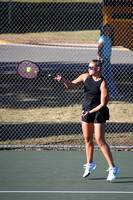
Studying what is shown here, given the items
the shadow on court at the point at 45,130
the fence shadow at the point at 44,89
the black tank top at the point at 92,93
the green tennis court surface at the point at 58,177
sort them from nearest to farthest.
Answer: the green tennis court surface at the point at 58,177 < the black tank top at the point at 92,93 < the shadow on court at the point at 45,130 < the fence shadow at the point at 44,89

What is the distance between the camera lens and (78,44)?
91.9 ft

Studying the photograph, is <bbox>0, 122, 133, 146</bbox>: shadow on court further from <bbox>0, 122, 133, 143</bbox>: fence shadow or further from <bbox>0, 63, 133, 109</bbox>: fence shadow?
<bbox>0, 63, 133, 109</bbox>: fence shadow

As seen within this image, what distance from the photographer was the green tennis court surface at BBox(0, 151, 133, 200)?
6602 millimetres

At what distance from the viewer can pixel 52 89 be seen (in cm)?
1498

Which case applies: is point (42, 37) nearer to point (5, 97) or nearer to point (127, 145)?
point (5, 97)

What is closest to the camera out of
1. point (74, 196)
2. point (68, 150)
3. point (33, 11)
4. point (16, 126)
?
point (74, 196)

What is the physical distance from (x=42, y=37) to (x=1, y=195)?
2504cm

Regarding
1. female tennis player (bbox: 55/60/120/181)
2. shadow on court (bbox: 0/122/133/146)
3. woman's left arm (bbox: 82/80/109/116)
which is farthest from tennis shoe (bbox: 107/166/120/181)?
shadow on court (bbox: 0/122/133/146)

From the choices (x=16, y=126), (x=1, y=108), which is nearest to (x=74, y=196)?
(x=16, y=126)

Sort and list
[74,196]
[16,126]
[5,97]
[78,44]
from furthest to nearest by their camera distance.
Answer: [78,44]
[5,97]
[16,126]
[74,196]

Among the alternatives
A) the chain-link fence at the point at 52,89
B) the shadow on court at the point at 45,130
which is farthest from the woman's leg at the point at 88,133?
the shadow on court at the point at 45,130

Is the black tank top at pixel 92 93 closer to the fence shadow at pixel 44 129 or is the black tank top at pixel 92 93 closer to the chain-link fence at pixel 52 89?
the chain-link fence at pixel 52 89

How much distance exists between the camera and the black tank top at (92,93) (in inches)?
272

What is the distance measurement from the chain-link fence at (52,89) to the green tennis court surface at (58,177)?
40cm
